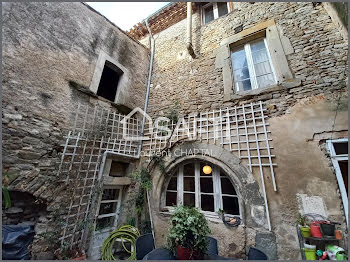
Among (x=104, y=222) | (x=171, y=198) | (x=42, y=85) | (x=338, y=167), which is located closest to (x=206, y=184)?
(x=171, y=198)

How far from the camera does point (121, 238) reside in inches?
127

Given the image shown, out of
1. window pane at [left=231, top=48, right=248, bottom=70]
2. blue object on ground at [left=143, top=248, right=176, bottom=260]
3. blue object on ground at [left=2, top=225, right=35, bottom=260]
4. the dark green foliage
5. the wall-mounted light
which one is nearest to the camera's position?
blue object on ground at [left=143, top=248, right=176, bottom=260]

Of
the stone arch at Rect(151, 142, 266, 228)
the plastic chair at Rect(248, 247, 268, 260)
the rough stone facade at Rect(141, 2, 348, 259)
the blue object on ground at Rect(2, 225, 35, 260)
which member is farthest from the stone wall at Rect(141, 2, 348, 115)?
the blue object on ground at Rect(2, 225, 35, 260)

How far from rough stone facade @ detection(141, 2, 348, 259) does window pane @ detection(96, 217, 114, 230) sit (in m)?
1.06

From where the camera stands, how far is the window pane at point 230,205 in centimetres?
310

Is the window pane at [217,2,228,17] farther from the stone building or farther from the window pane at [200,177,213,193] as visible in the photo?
the window pane at [200,177,213,193]

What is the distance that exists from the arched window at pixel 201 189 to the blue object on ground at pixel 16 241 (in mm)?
2309

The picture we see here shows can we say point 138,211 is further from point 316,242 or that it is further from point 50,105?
point 316,242

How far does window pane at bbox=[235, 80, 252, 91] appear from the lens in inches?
146

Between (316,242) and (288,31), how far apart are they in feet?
13.3

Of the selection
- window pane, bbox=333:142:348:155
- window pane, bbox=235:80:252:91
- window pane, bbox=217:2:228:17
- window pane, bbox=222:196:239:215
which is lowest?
window pane, bbox=222:196:239:215

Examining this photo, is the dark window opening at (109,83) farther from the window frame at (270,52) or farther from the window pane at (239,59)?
the window pane at (239,59)

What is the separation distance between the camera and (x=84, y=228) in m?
3.07

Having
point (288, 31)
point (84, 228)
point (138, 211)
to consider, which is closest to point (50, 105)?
point (84, 228)
